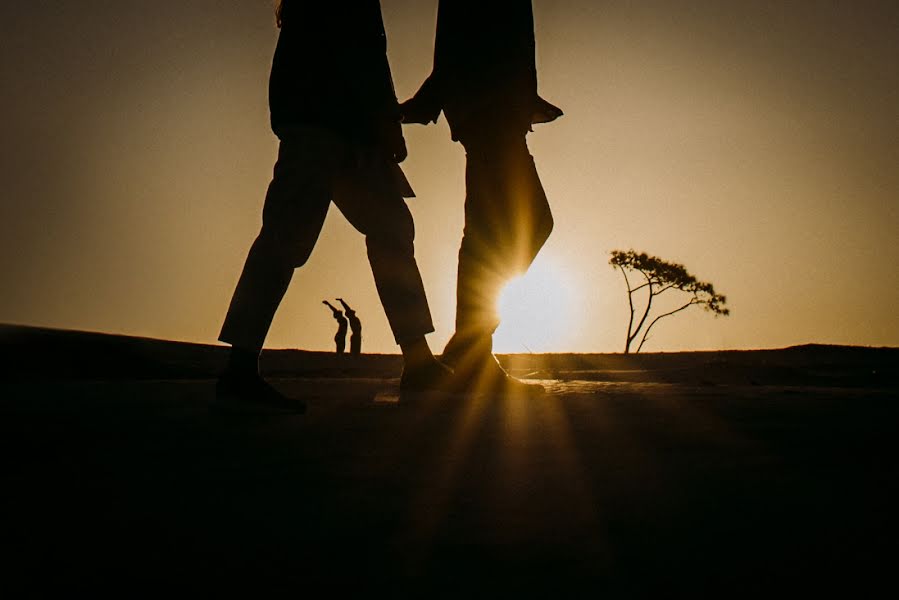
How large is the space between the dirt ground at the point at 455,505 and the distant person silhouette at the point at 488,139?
197cm

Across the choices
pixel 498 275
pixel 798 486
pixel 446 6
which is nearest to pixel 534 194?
pixel 498 275

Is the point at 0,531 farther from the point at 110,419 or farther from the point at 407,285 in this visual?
the point at 407,285

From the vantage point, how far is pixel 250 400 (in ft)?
8.96

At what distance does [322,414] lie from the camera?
262cm

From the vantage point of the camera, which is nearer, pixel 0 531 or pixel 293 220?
pixel 0 531

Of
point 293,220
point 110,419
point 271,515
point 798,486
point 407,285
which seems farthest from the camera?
point 407,285

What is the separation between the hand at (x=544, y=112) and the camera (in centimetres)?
421

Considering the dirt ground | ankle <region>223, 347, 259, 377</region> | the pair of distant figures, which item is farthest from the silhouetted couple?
the pair of distant figures

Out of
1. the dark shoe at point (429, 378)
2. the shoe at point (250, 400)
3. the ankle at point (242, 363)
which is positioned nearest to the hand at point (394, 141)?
the dark shoe at point (429, 378)

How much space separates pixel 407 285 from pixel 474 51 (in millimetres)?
1359

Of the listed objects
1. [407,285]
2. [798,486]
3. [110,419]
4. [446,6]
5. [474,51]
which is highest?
[446,6]

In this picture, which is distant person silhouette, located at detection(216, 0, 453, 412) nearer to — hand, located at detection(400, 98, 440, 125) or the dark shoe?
the dark shoe

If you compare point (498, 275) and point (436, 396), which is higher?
point (498, 275)

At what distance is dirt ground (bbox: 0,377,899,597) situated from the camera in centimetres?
83
